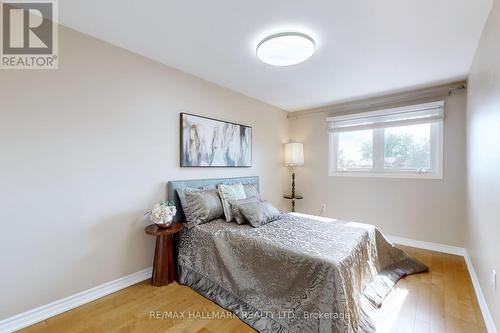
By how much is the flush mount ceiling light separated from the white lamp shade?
2236mm

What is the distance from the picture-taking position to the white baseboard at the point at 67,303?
1.58 m

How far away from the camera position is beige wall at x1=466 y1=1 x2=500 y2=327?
1427 mm

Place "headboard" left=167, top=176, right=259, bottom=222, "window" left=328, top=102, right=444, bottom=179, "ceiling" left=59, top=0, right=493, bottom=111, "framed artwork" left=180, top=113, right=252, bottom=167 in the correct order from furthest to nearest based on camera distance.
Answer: "window" left=328, top=102, right=444, bottom=179 → "framed artwork" left=180, top=113, right=252, bottom=167 → "headboard" left=167, top=176, right=259, bottom=222 → "ceiling" left=59, top=0, right=493, bottom=111

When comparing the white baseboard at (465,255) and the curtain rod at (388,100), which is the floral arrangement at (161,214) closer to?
the white baseboard at (465,255)

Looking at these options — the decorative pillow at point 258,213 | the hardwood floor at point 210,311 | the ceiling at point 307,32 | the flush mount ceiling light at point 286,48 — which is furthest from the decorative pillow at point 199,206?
the flush mount ceiling light at point 286,48

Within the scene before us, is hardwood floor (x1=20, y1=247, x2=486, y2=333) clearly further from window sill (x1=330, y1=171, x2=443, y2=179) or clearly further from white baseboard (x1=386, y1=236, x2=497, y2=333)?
window sill (x1=330, y1=171, x2=443, y2=179)

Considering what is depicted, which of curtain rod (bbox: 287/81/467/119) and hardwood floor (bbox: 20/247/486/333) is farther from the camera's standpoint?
curtain rod (bbox: 287/81/467/119)

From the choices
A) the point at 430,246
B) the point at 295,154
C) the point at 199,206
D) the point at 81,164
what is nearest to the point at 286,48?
the point at 199,206

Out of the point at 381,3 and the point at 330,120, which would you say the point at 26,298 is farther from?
the point at 330,120

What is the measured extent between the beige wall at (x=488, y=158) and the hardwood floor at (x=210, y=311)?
24 centimetres

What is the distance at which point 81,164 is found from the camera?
189cm

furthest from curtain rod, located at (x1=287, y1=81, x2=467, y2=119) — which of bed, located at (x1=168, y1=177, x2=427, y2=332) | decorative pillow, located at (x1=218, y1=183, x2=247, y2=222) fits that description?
decorative pillow, located at (x1=218, y1=183, x2=247, y2=222)

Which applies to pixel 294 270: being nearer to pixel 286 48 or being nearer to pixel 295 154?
pixel 286 48

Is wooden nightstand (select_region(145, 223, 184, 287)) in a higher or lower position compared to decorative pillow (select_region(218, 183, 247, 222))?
lower
